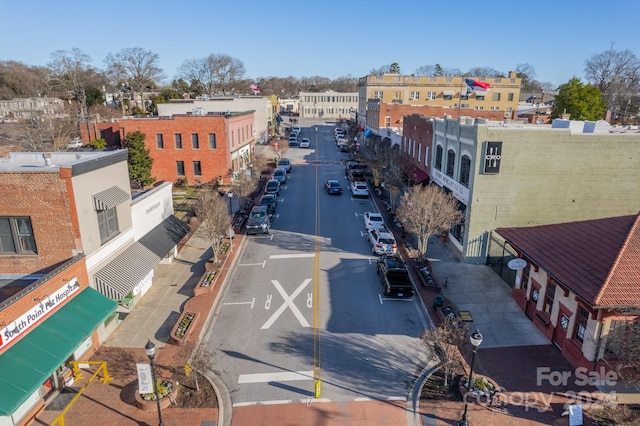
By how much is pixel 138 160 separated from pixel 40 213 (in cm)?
2456

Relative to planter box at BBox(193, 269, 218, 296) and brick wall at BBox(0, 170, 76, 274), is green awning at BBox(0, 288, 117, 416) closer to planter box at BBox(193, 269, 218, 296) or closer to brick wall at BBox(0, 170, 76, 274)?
brick wall at BBox(0, 170, 76, 274)

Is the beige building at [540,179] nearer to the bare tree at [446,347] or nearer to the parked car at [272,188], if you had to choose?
the bare tree at [446,347]

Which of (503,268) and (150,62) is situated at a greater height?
(150,62)

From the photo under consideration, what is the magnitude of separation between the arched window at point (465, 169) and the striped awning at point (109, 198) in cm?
1951

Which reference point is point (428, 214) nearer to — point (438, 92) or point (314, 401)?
point (314, 401)

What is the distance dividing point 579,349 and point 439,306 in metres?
5.84

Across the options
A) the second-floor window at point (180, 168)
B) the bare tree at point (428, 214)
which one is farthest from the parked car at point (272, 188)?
the bare tree at point (428, 214)

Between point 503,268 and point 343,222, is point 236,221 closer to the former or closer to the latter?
point 343,222

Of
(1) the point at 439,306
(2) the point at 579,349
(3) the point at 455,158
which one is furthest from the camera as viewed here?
(3) the point at 455,158

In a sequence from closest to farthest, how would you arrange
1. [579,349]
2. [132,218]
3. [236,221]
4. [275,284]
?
[579,349], [132,218], [275,284], [236,221]

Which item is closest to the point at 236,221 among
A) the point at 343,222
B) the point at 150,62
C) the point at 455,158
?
the point at 343,222

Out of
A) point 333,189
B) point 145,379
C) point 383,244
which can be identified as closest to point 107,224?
point 145,379

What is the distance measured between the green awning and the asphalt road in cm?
476

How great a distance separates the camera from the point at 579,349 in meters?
15.5
